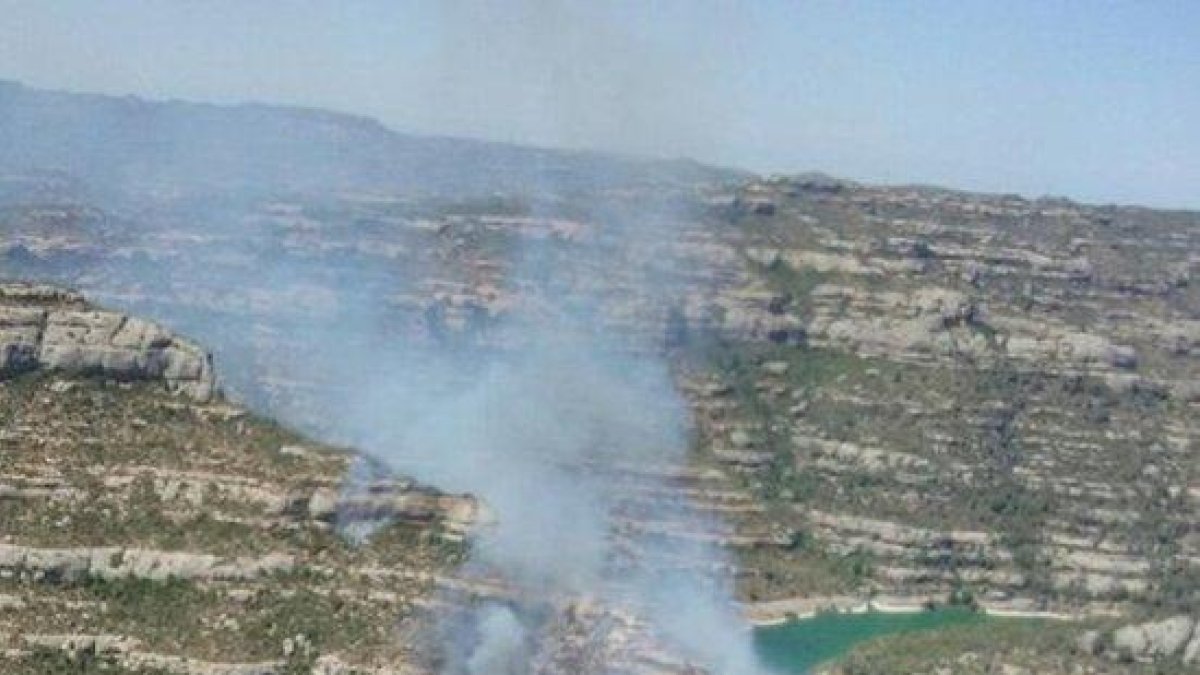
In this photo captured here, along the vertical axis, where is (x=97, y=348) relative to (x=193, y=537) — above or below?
above

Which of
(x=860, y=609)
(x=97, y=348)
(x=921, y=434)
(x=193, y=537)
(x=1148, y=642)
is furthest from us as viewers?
(x=921, y=434)

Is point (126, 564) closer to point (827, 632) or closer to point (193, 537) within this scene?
point (193, 537)

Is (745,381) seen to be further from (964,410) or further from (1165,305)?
(1165,305)

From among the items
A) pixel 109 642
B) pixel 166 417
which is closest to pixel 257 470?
pixel 166 417

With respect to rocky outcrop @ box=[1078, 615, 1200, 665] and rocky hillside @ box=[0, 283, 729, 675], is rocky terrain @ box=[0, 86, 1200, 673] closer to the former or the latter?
rocky outcrop @ box=[1078, 615, 1200, 665]

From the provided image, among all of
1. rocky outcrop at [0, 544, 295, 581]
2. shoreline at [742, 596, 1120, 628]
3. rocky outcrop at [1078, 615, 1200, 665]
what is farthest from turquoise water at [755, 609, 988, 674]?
rocky outcrop at [0, 544, 295, 581]

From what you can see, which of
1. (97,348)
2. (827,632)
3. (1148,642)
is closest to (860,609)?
(827,632)
